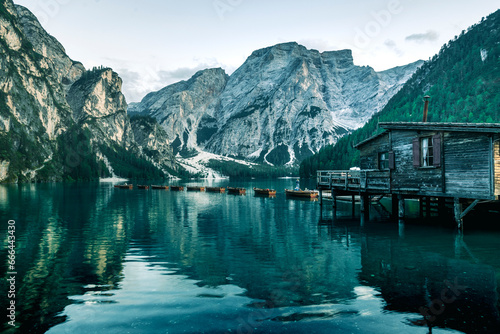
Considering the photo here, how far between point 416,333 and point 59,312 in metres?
12.4

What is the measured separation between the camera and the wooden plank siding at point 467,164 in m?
26.7

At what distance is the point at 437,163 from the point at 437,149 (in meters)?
1.17

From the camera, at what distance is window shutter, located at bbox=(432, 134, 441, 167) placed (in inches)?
1182

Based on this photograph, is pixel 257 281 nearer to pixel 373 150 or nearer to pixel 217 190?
pixel 373 150

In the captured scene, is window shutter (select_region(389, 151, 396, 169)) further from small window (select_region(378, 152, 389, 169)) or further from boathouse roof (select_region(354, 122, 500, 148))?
small window (select_region(378, 152, 389, 169))

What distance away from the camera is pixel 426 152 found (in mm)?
31906

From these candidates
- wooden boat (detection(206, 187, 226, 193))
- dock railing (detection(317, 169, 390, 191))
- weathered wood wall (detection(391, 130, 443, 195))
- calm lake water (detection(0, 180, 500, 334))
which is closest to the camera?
calm lake water (detection(0, 180, 500, 334))

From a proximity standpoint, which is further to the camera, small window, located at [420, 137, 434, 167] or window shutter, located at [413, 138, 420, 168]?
window shutter, located at [413, 138, 420, 168]

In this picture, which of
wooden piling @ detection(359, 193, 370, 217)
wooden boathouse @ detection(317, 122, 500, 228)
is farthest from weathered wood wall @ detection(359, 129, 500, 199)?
wooden piling @ detection(359, 193, 370, 217)

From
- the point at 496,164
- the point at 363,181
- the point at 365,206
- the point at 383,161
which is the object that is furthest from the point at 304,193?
the point at 496,164

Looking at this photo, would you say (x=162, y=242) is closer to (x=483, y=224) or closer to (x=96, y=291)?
(x=96, y=291)

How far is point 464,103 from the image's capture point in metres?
191

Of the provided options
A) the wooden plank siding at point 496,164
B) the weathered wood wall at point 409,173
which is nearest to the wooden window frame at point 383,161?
the weathered wood wall at point 409,173

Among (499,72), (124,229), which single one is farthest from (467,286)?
(499,72)
